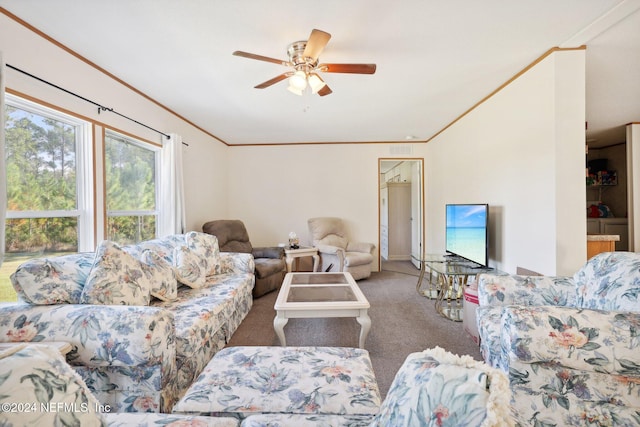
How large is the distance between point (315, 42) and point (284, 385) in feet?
6.23

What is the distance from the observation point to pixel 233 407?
1.01 metres

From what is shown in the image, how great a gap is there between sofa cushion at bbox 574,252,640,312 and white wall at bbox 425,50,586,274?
503mm

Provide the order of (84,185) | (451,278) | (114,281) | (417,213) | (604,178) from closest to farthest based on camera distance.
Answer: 1. (114,281)
2. (84,185)
3. (451,278)
4. (604,178)
5. (417,213)

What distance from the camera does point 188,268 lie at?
7.89ft

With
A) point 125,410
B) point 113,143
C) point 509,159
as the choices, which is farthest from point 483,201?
point 113,143

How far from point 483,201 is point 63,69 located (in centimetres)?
409

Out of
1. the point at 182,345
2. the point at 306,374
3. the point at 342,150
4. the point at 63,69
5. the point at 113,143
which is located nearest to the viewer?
the point at 306,374

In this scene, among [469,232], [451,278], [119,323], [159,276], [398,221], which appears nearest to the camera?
[119,323]

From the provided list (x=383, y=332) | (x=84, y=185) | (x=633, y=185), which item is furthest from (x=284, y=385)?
(x=633, y=185)

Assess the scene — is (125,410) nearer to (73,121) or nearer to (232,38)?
(73,121)

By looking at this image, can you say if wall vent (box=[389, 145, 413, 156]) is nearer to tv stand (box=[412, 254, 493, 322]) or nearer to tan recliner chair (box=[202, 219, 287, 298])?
tv stand (box=[412, 254, 493, 322])

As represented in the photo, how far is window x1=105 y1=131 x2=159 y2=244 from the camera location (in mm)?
2512

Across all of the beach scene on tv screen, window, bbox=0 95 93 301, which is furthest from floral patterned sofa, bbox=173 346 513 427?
the beach scene on tv screen

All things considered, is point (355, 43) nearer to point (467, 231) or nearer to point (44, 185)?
point (467, 231)
